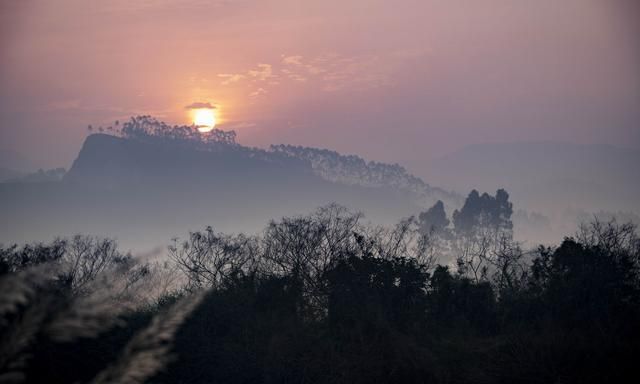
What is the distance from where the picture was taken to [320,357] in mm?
15195

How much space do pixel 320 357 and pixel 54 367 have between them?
23.6ft

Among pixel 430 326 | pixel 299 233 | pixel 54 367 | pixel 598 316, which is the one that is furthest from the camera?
pixel 299 233

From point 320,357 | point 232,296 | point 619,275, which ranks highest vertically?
point 619,275

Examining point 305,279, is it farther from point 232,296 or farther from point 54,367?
point 54,367

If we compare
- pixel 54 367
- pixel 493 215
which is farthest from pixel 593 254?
pixel 493 215

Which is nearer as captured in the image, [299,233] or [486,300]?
[486,300]

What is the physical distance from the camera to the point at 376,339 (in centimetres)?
1595

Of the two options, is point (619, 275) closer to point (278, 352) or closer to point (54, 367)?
point (278, 352)

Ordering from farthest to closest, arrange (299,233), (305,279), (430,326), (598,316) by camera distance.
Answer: (299,233) < (305,279) < (430,326) < (598,316)

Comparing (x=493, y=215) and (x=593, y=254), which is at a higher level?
(x=493, y=215)

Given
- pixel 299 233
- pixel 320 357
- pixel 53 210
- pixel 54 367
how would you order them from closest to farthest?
pixel 54 367 → pixel 320 357 → pixel 299 233 → pixel 53 210

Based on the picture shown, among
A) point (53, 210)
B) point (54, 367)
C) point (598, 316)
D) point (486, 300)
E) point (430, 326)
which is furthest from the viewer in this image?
point (53, 210)

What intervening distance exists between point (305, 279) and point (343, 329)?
4.27m

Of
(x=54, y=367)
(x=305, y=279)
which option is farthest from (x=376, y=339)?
(x=54, y=367)
